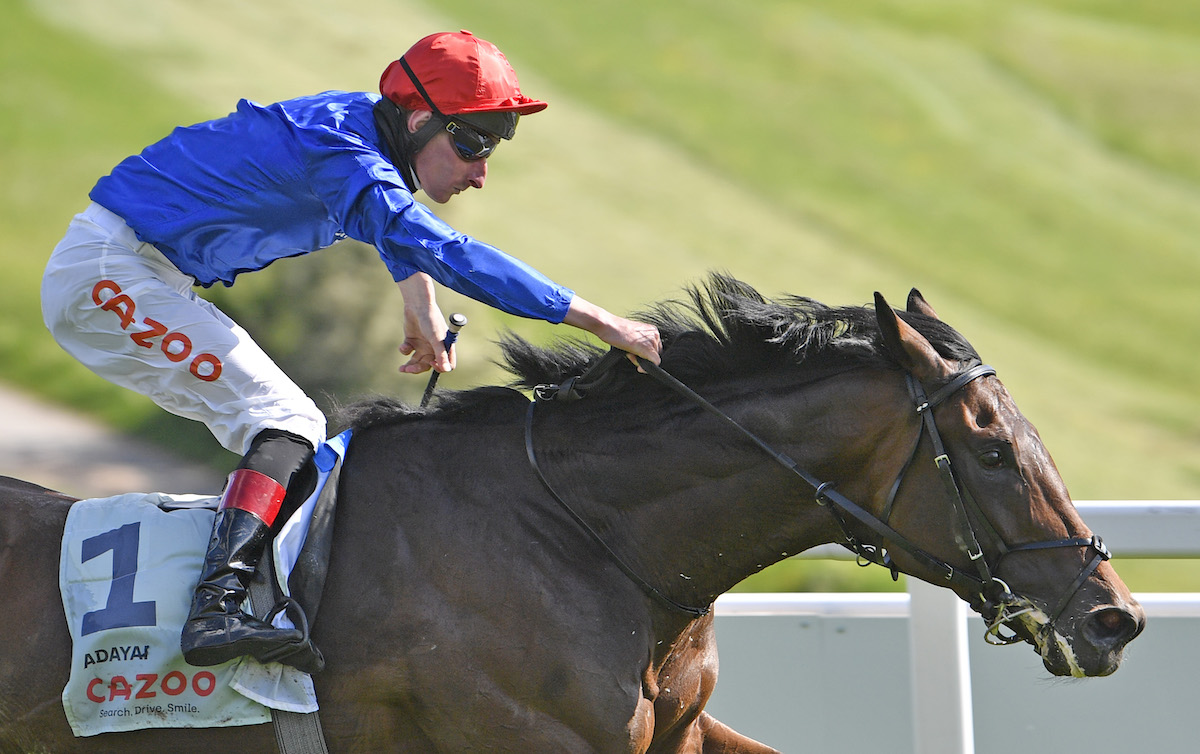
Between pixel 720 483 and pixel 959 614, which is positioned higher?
pixel 720 483

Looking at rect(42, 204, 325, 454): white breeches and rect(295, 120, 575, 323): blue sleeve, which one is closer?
rect(295, 120, 575, 323): blue sleeve

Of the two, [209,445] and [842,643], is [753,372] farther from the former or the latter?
[209,445]

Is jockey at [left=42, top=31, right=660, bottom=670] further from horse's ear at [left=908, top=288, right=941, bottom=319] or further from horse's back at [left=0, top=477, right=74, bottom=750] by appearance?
horse's ear at [left=908, top=288, right=941, bottom=319]

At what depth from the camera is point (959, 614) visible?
3.63 m

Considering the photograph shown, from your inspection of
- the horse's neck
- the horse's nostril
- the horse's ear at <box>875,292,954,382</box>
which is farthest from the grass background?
the horse's nostril

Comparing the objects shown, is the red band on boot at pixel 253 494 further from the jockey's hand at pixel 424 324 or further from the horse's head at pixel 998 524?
the horse's head at pixel 998 524

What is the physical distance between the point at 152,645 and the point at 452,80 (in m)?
1.50

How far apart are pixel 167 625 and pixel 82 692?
9.8 inches

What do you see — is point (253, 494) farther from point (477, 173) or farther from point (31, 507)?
point (477, 173)

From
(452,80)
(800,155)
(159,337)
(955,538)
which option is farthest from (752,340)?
(800,155)

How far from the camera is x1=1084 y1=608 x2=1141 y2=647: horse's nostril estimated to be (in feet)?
8.11

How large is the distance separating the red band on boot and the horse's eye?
1.58 metres

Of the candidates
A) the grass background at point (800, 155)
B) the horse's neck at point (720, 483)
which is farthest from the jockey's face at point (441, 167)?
the grass background at point (800, 155)

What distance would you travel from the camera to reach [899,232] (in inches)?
728
